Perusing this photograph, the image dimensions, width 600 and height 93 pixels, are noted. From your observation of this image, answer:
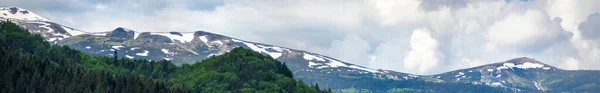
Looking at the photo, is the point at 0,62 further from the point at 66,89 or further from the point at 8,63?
the point at 66,89

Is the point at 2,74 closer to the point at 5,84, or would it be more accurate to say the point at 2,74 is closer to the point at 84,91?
the point at 5,84

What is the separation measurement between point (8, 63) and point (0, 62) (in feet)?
6.96

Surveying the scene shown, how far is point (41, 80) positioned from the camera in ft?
643

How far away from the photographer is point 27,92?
18838 cm

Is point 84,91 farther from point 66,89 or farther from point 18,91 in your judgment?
point 18,91

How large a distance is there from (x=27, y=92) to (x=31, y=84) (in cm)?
325

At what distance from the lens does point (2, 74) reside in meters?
188

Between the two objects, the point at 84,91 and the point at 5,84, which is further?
the point at 84,91

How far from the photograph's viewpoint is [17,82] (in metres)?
189

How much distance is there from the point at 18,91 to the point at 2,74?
562 centimetres

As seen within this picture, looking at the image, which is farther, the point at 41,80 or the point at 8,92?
the point at 41,80

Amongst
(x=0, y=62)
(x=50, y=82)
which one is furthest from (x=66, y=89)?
(x=0, y=62)

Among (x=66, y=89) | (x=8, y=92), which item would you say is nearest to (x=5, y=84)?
(x=8, y=92)

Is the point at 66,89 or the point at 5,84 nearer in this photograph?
the point at 5,84
